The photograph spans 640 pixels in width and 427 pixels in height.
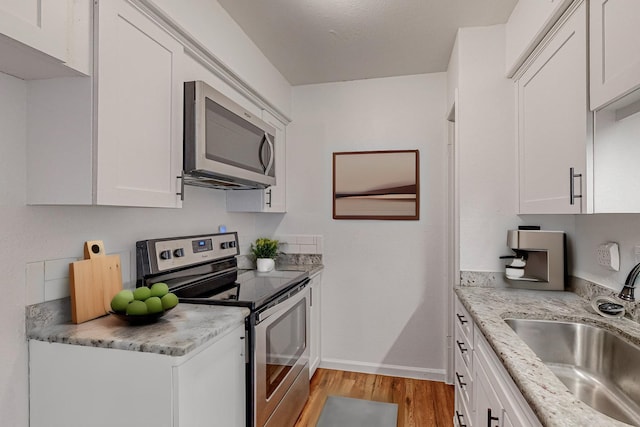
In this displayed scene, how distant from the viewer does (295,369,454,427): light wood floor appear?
7.33 feet

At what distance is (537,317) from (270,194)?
185cm

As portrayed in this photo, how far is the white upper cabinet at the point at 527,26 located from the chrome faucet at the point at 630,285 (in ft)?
3.54

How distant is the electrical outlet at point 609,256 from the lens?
1.50 metres

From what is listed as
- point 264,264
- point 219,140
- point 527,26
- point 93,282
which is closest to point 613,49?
point 527,26

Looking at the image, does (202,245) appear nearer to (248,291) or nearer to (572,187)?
(248,291)

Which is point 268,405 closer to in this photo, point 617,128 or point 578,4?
point 617,128

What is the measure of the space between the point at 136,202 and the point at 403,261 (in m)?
2.09

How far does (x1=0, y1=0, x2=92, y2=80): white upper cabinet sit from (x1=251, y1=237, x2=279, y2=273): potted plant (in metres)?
1.74

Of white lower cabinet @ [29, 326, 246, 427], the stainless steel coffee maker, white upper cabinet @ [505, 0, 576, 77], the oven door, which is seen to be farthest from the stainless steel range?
white upper cabinet @ [505, 0, 576, 77]

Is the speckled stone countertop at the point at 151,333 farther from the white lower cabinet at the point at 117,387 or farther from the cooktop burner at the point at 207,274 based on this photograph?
the cooktop burner at the point at 207,274

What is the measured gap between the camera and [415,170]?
9.07 feet

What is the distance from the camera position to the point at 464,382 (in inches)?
70.7

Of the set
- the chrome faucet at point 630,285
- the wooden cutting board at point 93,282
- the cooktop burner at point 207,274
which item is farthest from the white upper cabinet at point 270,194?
the chrome faucet at point 630,285

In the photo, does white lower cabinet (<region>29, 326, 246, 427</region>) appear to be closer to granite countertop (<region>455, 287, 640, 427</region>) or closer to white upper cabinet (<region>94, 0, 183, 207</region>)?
white upper cabinet (<region>94, 0, 183, 207</region>)
